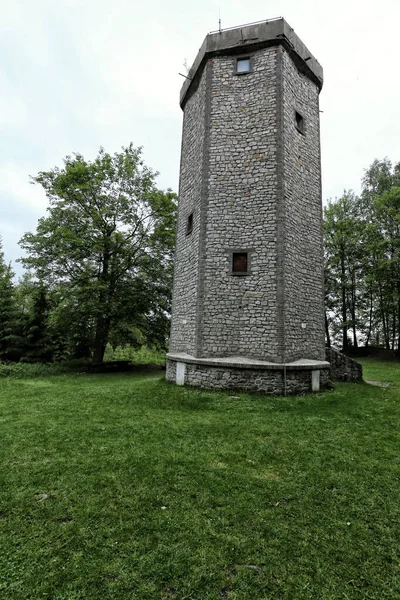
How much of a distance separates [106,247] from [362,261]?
18.2 m

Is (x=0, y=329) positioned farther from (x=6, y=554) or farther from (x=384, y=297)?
(x=384, y=297)

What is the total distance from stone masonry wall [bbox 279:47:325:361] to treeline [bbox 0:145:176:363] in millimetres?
7073

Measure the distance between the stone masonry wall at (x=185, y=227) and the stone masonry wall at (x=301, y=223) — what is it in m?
2.84

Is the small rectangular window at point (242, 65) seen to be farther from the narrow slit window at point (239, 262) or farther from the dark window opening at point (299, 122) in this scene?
the narrow slit window at point (239, 262)

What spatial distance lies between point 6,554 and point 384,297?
72.6 feet

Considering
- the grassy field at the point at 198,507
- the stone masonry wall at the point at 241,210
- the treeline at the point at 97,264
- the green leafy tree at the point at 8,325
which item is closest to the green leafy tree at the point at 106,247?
the treeline at the point at 97,264

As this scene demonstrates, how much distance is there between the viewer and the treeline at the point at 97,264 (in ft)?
Result: 44.9

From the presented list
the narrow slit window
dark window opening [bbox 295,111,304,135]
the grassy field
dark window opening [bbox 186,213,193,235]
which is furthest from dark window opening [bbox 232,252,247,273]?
dark window opening [bbox 295,111,304,135]

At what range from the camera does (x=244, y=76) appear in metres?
10.0

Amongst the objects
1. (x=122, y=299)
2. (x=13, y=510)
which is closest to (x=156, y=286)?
(x=122, y=299)

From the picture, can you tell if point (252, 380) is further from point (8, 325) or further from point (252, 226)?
point (8, 325)

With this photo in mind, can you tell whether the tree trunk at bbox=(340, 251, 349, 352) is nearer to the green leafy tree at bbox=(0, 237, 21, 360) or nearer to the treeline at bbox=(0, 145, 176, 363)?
the treeline at bbox=(0, 145, 176, 363)

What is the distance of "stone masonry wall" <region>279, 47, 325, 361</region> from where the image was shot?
29.9 ft

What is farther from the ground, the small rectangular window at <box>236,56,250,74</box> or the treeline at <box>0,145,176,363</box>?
the small rectangular window at <box>236,56,250,74</box>
